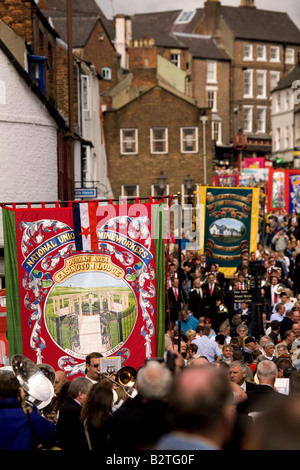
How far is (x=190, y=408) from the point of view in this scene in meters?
3.92

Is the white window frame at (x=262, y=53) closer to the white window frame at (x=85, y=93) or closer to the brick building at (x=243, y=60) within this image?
the brick building at (x=243, y=60)

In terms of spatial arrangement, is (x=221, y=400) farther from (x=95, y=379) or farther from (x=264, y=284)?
(x=264, y=284)

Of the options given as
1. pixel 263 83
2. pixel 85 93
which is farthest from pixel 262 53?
pixel 85 93

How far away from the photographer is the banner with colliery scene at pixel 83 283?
1252 centimetres

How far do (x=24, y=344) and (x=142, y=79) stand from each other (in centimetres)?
5033

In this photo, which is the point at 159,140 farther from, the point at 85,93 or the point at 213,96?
the point at 213,96

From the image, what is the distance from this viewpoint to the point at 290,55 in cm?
9106

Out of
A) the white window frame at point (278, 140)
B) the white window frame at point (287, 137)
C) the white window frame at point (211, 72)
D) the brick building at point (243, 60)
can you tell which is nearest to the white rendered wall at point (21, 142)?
the white window frame at point (287, 137)

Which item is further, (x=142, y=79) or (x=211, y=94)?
(x=211, y=94)

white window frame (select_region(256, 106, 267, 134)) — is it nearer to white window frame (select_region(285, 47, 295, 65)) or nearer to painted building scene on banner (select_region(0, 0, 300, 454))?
white window frame (select_region(285, 47, 295, 65))

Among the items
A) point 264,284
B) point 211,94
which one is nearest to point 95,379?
point 264,284

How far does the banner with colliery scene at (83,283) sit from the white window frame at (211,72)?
7263 cm

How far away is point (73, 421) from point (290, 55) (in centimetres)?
8744

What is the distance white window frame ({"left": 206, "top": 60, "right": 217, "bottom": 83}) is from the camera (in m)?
84.1
